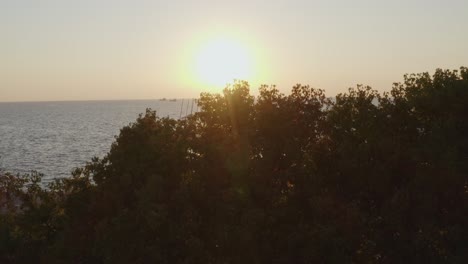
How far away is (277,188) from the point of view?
1037 inches

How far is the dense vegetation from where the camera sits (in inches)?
960

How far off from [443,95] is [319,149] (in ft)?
22.9

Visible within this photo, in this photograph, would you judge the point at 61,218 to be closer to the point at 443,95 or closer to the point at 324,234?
the point at 324,234

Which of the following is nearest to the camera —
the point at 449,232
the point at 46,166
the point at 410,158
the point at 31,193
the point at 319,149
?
the point at 449,232

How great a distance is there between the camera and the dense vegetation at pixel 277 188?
2439 centimetres

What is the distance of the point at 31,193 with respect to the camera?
99.8 feet

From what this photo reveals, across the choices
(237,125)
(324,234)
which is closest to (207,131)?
(237,125)

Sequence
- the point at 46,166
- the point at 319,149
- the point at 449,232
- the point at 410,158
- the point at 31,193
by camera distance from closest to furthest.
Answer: the point at 449,232 < the point at 410,158 < the point at 319,149 < the point at 31,193 < the point at 46,166

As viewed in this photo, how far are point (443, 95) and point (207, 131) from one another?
12.6m

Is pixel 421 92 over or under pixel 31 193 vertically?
over

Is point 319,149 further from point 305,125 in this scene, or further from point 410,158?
point 410,158

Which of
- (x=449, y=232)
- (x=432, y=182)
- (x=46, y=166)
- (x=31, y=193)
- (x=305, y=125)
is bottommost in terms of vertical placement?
(x=46, y=166)

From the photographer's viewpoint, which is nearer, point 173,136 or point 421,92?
point 421,92

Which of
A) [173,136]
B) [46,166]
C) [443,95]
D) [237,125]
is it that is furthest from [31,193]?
[46,166]
